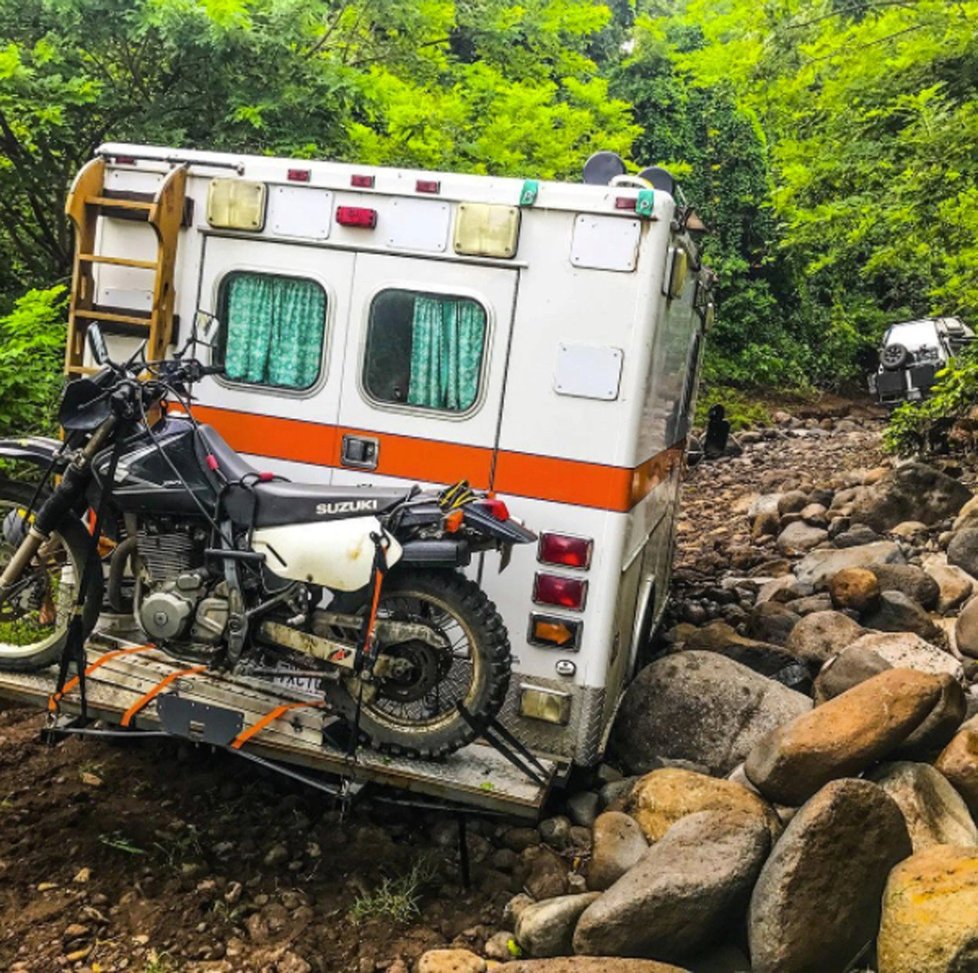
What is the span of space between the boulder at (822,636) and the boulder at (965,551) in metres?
2.31

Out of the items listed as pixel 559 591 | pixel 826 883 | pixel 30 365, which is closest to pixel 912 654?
pixel 559 591

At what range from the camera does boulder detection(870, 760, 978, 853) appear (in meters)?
4.34

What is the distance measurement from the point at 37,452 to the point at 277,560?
1.32 metres

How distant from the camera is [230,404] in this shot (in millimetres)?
5438

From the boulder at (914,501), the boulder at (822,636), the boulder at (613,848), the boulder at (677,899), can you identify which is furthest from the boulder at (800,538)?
the boulder at (677,899)

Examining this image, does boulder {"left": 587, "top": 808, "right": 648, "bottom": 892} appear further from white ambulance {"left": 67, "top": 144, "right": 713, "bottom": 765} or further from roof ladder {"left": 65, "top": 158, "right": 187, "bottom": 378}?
roof ladder {"left": 65, "top": 158, "right": 187, "bottom": 378}

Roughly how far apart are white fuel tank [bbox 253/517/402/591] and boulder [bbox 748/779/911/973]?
1855 mm

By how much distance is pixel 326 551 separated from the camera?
4.64 m

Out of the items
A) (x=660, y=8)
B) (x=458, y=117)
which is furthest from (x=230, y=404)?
(x=660, y=8)

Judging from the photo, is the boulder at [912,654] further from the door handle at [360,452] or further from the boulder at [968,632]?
the door handle at [360,452]

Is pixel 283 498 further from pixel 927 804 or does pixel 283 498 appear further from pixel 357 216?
pixel 927 804

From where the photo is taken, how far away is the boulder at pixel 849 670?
571cm

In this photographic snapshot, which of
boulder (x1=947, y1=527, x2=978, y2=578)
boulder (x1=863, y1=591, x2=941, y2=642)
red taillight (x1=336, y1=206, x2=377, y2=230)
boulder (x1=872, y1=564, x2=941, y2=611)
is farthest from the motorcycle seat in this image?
boulder (x1=947, y1=527, x2=978, y2=578)

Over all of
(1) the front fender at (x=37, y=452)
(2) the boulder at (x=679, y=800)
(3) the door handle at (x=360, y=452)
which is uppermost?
(3) the door handle at (x=360, y=452)
